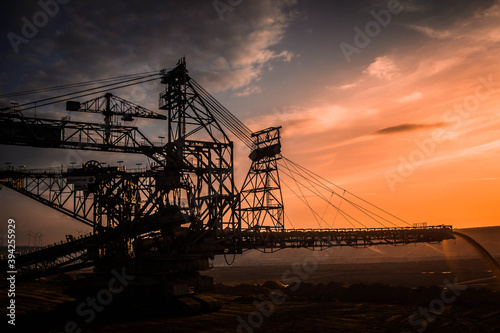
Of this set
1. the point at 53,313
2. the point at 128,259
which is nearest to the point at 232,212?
the point at 128,259

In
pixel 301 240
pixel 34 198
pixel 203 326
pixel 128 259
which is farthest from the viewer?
pixel 34 198

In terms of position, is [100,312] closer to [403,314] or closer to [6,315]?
[6,315]

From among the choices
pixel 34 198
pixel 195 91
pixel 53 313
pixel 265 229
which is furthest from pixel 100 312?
pixel 34 198

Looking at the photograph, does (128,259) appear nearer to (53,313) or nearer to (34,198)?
(53,313)

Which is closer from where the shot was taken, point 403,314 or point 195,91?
point 403,314

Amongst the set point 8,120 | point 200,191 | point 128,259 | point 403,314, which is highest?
point 8,120

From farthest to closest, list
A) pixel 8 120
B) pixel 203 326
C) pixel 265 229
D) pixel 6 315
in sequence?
pixel 265 229 → pixel 8 120 → pixel 6 315 → pixel 203 326

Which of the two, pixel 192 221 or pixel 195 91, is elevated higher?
pixel 195 91

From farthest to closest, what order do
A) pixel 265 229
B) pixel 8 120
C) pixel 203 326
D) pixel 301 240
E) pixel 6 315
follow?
pixel 301 240, pixel 265 229, pixel 8 120, pixel 6 315, pixel 203 326

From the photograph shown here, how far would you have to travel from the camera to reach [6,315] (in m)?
25.7

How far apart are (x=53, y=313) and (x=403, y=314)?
1047 inches

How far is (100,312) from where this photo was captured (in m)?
26.2

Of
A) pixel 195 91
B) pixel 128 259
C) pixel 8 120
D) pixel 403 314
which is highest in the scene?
pixel 195 91

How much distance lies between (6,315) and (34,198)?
23.0 m
